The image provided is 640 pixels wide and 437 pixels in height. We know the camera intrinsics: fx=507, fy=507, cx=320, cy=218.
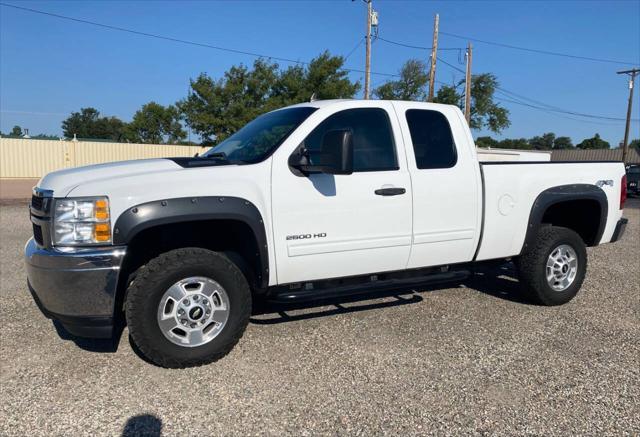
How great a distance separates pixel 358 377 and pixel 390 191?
59.1 inches

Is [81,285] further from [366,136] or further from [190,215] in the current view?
[366,136]

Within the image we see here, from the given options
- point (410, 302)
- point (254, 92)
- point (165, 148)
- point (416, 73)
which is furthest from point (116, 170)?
point (416, 73)

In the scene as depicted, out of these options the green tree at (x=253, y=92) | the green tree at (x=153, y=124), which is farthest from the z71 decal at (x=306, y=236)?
the green tree at (x=153, y=124)

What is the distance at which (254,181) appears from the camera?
12.3 feet

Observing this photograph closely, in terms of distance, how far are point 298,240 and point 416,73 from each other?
4361 centimetres

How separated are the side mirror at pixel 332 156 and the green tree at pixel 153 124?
47.1 meters

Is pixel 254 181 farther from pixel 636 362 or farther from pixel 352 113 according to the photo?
pixel 636 362

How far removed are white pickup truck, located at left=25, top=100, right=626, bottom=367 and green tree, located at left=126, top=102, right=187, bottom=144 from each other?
46.8 metres

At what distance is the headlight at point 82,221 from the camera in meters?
3.30

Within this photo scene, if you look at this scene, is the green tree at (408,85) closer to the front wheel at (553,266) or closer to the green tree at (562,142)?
the front wheel at (553,266)

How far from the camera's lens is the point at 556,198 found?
16.6 feet

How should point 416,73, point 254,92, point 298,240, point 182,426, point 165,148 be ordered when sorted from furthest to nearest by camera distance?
point 416,73 < point 254,92 < point 165,148 < point 298,240 < point 182,426

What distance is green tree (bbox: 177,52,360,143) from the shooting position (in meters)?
31.0

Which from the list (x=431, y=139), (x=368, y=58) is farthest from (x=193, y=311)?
(x=368, y=58)
